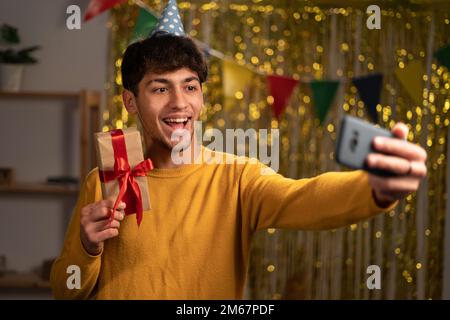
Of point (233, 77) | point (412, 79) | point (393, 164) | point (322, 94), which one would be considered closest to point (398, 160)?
point (393, 164)

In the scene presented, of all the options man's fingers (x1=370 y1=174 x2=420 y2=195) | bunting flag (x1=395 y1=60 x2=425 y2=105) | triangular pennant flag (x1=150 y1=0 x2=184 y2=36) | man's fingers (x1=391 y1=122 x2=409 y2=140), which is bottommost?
man's fingers (x1=370 y1=174 x2=420 y2=195)

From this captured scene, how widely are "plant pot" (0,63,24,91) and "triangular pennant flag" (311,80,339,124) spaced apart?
1.27 m

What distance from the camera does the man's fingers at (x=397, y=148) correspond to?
83 cm

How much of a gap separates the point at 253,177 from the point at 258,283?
8.05ft

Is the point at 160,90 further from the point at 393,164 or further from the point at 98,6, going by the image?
the point at 98,6

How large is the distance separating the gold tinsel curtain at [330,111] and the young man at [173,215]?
218 cm

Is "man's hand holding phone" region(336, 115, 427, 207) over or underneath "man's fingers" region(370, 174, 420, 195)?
over

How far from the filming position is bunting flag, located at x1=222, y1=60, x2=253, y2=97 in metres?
3.26

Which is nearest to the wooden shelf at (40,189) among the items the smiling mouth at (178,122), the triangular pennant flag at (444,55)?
the triangular pennant flag at (444,55)

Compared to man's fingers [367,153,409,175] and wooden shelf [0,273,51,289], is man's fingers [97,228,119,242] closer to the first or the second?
man's fingers [367,153,409,175]

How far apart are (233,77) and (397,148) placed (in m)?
2.49

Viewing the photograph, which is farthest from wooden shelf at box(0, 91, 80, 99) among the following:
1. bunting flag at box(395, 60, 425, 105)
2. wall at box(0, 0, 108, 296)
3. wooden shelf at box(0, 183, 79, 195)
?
bunting flag at box(395, 60, 425, 105)

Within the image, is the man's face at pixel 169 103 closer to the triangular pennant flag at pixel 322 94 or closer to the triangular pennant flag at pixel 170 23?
the triangular pennant flag at pixel 170 23
